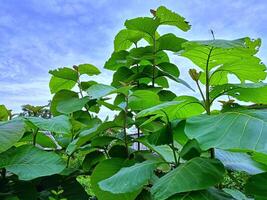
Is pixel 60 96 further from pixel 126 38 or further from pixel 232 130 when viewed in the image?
pixel 232 130

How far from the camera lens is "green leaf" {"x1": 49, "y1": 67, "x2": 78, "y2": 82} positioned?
145cm

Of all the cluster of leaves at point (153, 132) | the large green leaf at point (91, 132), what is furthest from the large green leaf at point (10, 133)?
the large green leaf at point (91, 132)

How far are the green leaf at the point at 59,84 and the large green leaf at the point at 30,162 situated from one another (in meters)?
0.49

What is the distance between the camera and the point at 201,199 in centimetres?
77

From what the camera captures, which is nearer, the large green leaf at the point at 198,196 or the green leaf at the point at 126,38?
the large green leaf at the point at 198,196

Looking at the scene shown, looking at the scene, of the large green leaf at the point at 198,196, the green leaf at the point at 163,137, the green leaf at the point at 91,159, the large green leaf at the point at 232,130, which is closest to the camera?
the large green leaf at the point at 232,130

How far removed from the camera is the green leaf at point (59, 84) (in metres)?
1.54

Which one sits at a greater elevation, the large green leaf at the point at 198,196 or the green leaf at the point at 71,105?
the green leaf at the point at 71,105

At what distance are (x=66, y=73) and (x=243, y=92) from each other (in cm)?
74

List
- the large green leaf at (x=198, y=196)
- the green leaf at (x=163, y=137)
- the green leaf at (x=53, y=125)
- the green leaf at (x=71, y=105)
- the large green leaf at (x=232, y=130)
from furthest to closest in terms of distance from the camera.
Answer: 1. the green leaf at (x=71, y=105)
2. the green leaf at (x=53, y=125)
3. the green leaf at (x=163, y=137)
4. the large green leaf at (x=198, y=196)
5. the large green leaf at (x=232, y=130)

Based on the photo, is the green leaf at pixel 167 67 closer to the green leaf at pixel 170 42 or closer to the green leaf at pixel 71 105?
the green leaf at pixel 170 42

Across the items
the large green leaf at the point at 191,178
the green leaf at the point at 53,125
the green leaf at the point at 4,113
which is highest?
the green leaf at the point at 4,113

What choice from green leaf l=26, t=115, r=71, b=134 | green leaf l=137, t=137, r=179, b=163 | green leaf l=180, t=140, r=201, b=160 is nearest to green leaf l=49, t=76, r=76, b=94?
green leaf l=26, t=115, r=71, b=134

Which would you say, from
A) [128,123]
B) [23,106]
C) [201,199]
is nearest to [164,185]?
[201,199]
